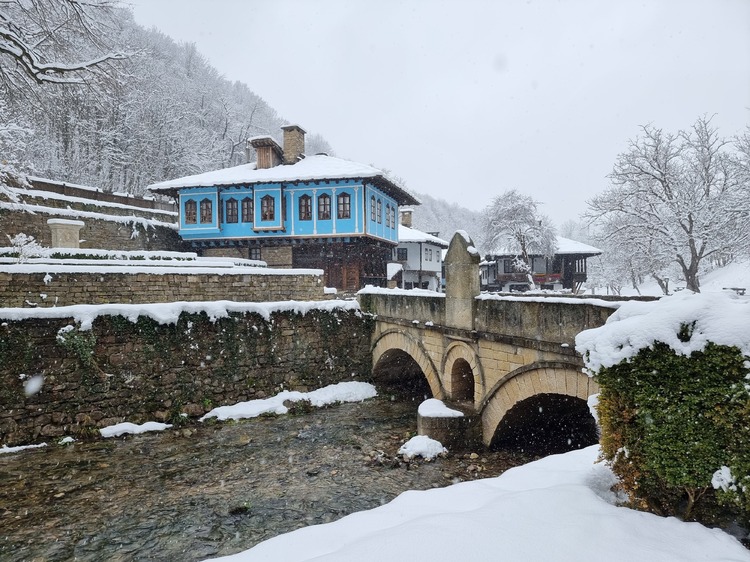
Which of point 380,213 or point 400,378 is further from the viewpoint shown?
point 380,213

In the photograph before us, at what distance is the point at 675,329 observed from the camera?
11.0 feet

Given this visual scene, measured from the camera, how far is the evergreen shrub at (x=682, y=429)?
3.02 meters

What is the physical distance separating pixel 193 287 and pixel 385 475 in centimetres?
1022

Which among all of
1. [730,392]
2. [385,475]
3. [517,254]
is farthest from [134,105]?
[730,392]

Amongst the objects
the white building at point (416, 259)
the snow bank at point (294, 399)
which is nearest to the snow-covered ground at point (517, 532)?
the snow bank at point (294, 399)

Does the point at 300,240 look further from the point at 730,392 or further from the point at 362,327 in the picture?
the point at 730,392

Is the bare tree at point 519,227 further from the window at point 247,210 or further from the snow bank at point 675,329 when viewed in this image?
the snow bank at point 675,329

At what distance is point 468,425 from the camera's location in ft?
31.9

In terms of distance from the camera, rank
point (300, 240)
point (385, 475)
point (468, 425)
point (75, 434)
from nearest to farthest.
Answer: point (385, 475), point (468, 425), point (75, 434), point (300, 240)

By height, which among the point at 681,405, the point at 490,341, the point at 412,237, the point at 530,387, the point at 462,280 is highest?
the point at 412,237

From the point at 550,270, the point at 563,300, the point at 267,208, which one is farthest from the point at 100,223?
the point at 550,270

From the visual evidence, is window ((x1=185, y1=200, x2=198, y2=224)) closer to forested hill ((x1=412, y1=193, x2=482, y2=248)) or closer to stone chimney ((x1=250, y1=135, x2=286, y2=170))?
stone chimney ((x1=250, y1=135, x2=286, y2=170))

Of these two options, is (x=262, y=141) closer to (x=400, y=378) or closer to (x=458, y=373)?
(x=400, y=378)

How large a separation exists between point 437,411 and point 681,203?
51.2 ft
